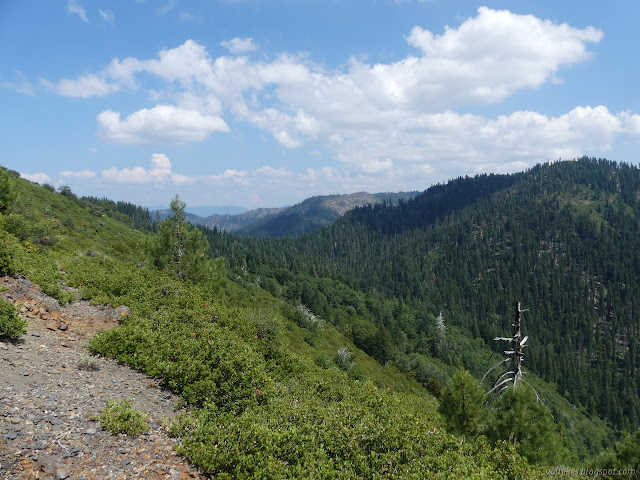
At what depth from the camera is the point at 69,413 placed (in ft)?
30.6

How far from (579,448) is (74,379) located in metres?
121

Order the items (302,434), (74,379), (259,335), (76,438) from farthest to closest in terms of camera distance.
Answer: (259,335)
(74,379)
(302,434)
(76,438)

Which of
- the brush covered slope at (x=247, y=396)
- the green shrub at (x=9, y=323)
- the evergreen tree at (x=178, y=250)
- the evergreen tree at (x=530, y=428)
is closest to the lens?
the brush covered slope at (x=247, y=396)

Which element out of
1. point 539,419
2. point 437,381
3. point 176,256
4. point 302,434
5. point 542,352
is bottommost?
point 542,352

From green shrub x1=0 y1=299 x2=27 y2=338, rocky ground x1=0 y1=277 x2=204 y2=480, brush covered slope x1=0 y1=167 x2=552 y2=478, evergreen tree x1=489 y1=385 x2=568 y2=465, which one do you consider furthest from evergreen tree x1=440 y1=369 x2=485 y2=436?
green shrub x1=0 y1=299 x2=27 y2=338

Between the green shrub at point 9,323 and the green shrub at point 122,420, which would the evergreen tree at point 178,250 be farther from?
the green shrub at point 122,420

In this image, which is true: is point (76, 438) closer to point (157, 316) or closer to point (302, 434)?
point (302, 434)

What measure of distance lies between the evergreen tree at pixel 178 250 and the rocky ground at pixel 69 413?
40.3 ft

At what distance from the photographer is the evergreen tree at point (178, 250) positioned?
27.5 m

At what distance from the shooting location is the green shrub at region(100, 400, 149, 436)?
9.05 meters

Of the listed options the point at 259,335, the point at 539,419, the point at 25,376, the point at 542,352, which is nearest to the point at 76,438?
the point at 25,376

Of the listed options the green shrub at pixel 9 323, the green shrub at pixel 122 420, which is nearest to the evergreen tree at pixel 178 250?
the green shrub at pixel 9 323

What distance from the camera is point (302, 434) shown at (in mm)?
9781

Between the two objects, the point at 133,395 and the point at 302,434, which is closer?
the point at 302,434
